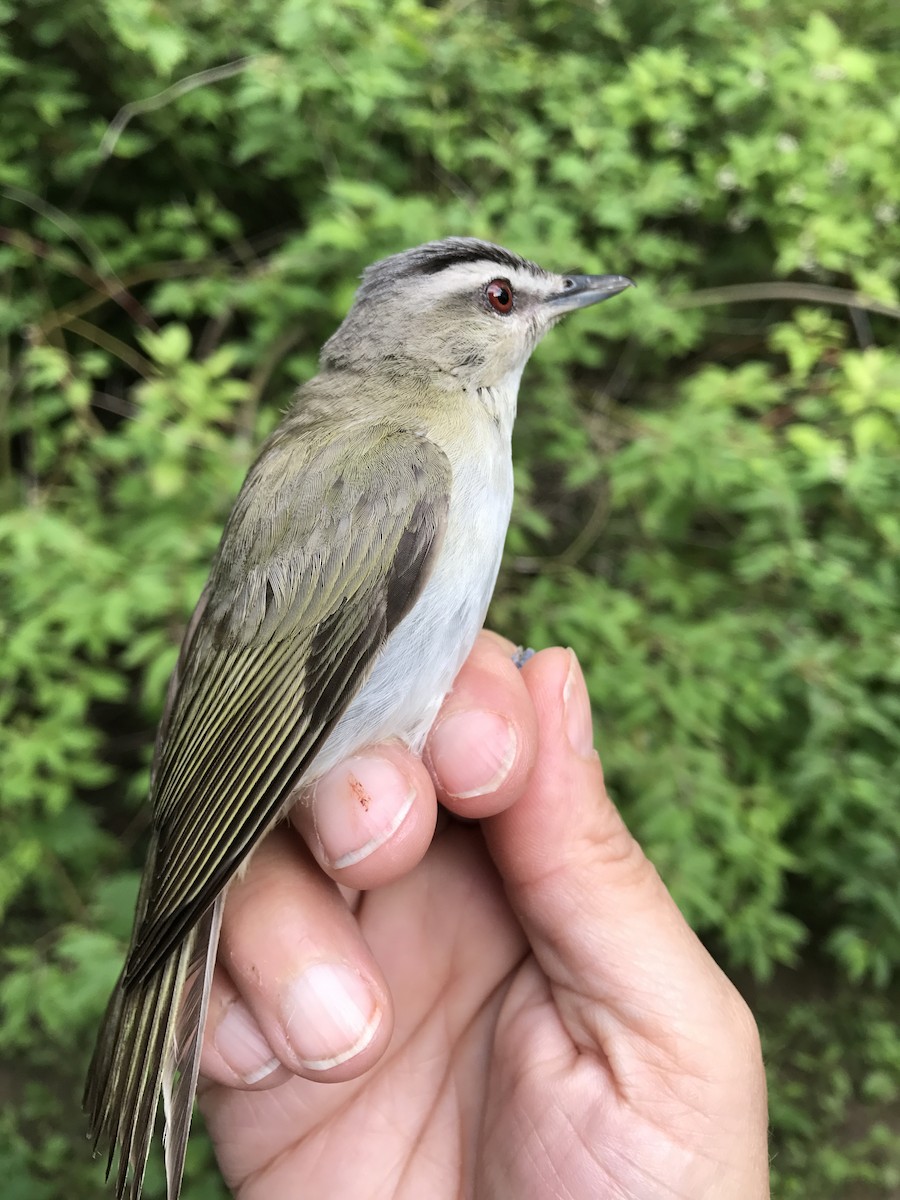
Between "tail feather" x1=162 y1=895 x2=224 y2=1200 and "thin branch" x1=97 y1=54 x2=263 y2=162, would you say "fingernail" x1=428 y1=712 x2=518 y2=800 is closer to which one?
"tail feather" x1=162 y1=895 x2=224 y2=1200

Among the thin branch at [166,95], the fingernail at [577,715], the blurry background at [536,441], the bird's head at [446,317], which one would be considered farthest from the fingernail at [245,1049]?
the thin branch at [166,95]

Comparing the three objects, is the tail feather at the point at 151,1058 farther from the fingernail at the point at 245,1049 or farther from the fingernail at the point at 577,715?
the fingernail at the point at 577,715

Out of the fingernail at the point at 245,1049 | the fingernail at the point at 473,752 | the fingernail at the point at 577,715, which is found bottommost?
the fingernail at the point at 245,1049

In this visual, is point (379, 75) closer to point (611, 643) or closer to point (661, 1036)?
point (611, 643)

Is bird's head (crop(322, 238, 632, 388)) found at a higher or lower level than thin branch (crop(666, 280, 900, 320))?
higher

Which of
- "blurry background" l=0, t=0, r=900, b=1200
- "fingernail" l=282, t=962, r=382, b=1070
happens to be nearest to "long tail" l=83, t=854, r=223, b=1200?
"fingernail" l=282, t=962, r=382, b=1070

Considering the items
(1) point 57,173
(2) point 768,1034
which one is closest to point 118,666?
(1) point 57,173

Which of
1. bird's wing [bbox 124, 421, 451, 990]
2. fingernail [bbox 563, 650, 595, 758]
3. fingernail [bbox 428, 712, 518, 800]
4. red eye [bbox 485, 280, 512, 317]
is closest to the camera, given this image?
bird's wing [bbox 124, 421, 451, 990]

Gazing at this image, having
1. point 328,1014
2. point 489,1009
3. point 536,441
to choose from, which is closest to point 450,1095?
point 489,1009

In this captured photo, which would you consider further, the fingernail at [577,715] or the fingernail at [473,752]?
the fingernail at [577,715]
